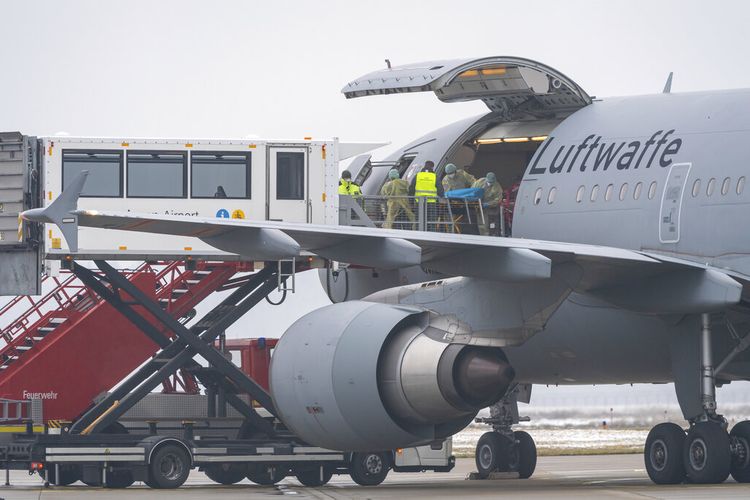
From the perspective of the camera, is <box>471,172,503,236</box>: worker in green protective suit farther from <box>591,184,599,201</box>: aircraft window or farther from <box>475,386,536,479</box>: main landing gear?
<box>475,386,536,479</box>: main landing gear

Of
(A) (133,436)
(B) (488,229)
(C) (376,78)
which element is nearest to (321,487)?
(A) (133,436)

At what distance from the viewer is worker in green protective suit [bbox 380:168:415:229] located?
2428 centimetres

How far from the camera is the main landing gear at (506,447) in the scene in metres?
26.6

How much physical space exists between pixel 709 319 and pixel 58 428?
33.0 ft

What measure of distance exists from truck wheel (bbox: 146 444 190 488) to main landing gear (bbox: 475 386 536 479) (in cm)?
583

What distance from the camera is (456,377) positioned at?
65.8 feet

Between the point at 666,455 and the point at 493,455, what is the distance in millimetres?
6582

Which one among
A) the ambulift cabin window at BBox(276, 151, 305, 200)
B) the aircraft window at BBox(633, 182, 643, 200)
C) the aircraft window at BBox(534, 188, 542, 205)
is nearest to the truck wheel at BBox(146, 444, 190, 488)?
the ambulift cabin window at BBox(276, 151, 305, 200)

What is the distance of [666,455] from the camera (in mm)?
20359

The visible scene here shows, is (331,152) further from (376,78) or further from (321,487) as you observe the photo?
(321,487)

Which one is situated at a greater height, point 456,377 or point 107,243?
point 107,243

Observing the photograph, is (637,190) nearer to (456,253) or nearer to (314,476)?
(456,253)

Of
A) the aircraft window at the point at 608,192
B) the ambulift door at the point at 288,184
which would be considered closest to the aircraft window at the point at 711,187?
the aircraft window at the point at 608,192

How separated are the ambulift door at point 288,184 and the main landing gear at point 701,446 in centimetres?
677
